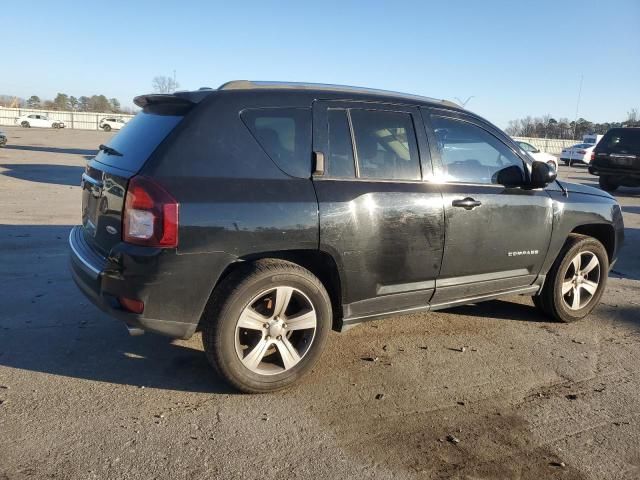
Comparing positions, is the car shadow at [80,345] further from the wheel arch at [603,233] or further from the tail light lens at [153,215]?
the wheel arch at [603,233]

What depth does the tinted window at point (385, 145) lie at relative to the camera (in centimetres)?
386

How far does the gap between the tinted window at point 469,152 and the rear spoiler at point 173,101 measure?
5.81 feet

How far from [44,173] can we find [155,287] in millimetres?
15332

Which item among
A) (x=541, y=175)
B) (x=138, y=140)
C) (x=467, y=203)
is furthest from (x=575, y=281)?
(x=138, y=140)

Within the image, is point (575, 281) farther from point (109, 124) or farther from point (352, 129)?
point (109, 124)

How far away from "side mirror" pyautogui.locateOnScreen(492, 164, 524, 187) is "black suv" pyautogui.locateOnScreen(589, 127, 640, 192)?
13.4 metres

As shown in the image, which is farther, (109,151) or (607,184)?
(607,184)

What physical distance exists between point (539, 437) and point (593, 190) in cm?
297

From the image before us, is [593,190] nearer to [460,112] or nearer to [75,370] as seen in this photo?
[460,112]

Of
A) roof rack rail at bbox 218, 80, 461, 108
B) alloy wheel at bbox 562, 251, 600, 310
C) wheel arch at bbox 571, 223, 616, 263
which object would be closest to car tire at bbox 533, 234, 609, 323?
alloy wheel at bbox 562, 251, 600, 310

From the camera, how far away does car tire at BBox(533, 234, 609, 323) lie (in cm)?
493

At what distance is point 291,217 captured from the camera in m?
3.44

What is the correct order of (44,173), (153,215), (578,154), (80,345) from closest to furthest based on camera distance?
1. (153,215)
2. (80,345)
3. (44,173)
4. (578,154)

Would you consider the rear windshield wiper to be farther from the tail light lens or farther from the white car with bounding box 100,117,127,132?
the white car with bounding box 100,117,127,132
